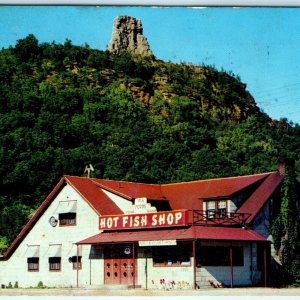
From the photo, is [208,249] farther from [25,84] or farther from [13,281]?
[25,84]

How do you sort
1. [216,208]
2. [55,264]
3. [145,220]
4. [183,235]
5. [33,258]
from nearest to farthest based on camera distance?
[183,235], [145,220], [216,208], [55,264], [33,258]

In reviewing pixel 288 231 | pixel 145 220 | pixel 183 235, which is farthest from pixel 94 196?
pixel 288 231

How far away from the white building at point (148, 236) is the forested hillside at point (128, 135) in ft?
25.0

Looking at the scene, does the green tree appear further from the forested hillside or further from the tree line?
the tree line

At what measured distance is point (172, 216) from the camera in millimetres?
33156

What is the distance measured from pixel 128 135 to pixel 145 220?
46.2 ft

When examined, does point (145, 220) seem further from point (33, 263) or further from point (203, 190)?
point (33, 263)

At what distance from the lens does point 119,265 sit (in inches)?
1390

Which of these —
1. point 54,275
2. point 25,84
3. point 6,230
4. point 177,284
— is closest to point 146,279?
point 177,284

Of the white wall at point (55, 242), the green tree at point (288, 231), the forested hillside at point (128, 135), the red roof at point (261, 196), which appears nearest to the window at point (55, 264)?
the white wall at point (55, 242)

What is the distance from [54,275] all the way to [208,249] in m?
9.31

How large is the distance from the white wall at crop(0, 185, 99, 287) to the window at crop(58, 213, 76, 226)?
242 mm

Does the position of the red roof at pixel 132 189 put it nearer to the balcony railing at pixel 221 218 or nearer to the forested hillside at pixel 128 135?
the balcony railing at pixel 221 218

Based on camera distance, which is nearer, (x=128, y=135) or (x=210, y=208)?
(x=210, y=208)
